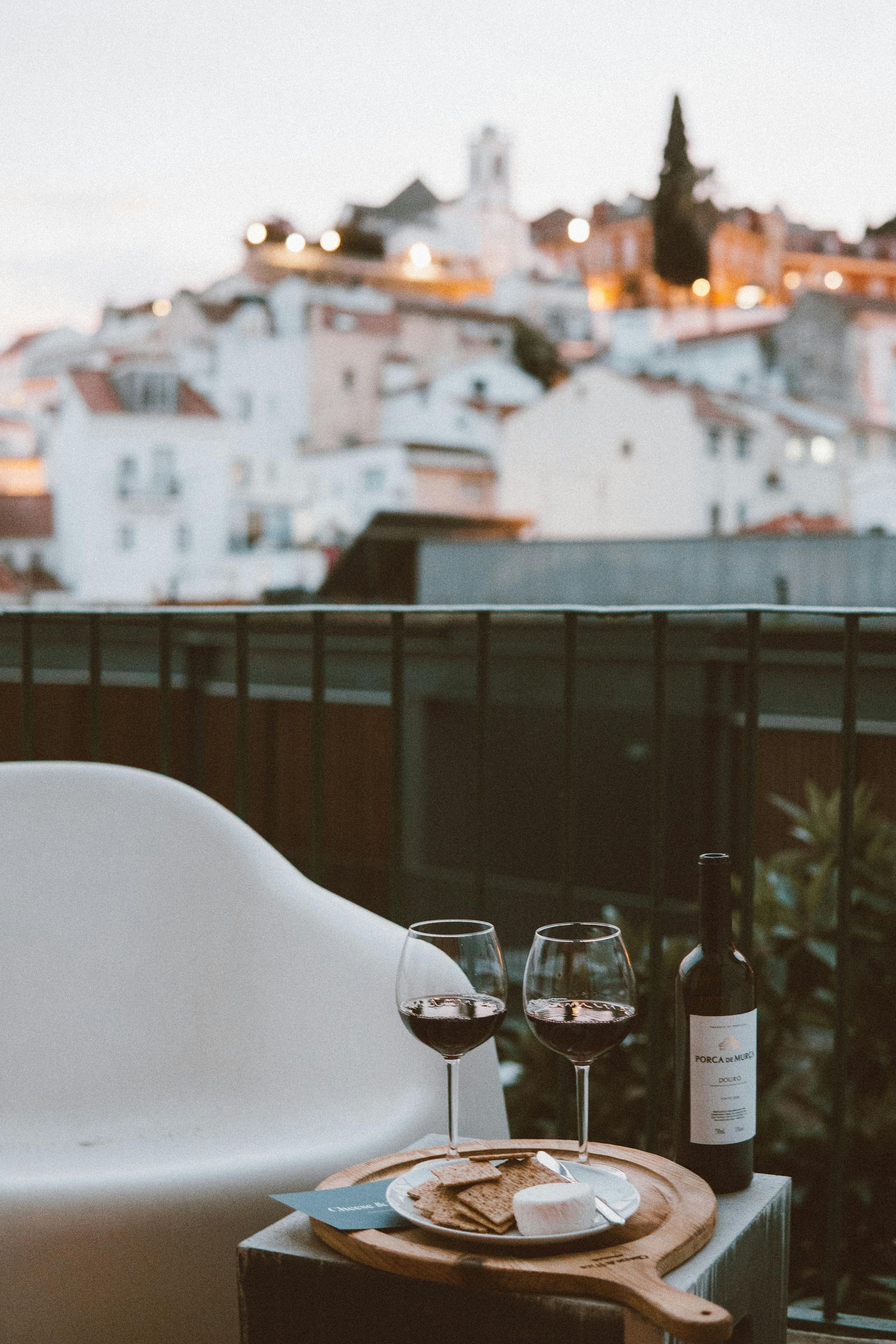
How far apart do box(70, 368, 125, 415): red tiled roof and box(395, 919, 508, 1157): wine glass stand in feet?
126

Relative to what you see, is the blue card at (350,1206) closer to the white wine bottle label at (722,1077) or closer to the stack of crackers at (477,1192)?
the stack of crackers at (477,1192)

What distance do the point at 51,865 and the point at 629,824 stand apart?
12302 millimetres

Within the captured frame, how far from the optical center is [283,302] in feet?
151

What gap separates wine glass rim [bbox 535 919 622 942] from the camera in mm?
1187

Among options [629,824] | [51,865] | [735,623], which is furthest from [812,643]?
[51,865]

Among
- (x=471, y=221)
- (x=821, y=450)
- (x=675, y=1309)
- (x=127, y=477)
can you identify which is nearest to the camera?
(x=675, y=1309)

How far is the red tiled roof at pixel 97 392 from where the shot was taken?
3791cm

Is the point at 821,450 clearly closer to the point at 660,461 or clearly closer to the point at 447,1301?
the point at 660,461

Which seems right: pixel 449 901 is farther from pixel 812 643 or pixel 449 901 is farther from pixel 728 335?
pixel 728 335

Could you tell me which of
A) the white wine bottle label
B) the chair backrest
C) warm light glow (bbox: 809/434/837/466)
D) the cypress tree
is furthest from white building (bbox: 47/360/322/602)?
the white wine bottle label

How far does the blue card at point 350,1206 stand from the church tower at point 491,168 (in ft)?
215

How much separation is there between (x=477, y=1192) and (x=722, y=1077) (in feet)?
0.81

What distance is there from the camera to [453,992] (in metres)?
1.19

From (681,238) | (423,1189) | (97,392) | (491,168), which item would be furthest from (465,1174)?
(491,168)
